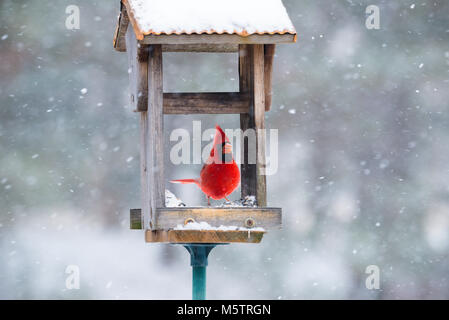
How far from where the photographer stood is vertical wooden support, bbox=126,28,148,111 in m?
3.19

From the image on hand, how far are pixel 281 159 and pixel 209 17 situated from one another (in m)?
4.98

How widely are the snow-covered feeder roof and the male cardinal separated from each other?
1.36 ft

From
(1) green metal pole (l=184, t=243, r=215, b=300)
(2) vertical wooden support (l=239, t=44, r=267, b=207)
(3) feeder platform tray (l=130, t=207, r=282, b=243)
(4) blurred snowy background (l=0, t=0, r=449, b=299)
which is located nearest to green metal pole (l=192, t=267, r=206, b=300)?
(1) green metal pole (l=184, t=243, r=215, b=300)

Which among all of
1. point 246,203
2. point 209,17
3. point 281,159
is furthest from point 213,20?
point 281,159

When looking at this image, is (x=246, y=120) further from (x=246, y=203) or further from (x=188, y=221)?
(x=188, y=221)

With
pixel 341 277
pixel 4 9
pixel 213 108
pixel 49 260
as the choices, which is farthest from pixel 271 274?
pixel 213 108

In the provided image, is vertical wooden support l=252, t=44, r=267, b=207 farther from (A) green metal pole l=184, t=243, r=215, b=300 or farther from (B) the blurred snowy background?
(B) the blurred snowy background

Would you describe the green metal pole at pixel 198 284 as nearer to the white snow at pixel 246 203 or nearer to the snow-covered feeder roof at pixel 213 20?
the white snow at pixel 246 203

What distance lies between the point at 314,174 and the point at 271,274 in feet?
3.72

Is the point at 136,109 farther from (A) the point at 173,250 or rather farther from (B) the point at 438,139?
(B) the point at 438,139

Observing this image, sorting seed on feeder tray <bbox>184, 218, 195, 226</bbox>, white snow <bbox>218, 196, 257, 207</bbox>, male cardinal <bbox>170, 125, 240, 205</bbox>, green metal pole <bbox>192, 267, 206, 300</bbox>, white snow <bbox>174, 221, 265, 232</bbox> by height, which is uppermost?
male cardinal <bbox>170, 125, 240, 205</bbox>

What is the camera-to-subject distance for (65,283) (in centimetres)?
751

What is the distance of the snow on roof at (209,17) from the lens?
2980mm

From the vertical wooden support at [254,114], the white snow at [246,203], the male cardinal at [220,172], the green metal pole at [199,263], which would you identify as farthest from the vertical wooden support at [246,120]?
the green metal pole at [199,263]
